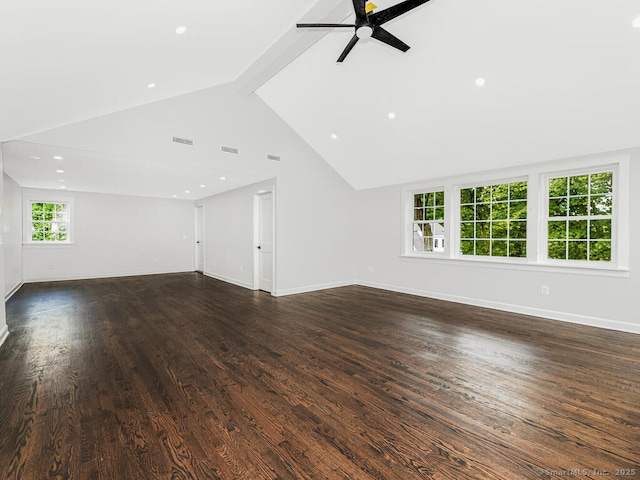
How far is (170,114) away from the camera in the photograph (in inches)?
173

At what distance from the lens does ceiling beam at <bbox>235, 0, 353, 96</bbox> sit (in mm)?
2818

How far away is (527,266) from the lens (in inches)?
180

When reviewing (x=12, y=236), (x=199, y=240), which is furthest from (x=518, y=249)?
(x=12, y=236)

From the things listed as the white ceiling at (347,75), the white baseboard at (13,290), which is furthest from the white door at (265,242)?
the white baseboard at (13,290)

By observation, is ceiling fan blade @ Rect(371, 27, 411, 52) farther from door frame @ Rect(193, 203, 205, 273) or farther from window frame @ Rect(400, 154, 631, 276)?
door frame @ Rect(193, 203, 205, 273)

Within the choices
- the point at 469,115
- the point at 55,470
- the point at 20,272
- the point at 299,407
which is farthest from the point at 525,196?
the point at 20,272

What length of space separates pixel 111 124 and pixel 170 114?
0.77 meters

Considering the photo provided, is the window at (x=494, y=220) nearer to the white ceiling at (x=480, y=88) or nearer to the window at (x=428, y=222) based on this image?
the window at (x=428, y=222)

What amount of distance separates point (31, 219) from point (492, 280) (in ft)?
34.1

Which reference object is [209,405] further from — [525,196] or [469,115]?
[525,196]

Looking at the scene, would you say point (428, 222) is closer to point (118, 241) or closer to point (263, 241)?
point (263, 241)

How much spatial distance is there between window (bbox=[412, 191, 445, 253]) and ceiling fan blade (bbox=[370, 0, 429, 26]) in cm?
395

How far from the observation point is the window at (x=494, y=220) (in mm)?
4821

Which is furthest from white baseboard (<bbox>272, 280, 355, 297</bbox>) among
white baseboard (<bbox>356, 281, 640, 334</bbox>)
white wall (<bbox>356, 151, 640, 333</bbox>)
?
white baseboard (<bbox>356, 281, 640, 334</bbox>)
